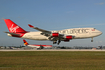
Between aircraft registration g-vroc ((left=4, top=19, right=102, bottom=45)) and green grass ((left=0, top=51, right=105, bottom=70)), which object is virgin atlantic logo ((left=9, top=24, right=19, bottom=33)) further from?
green grass ((left=0, top=51, right=105, bottom=70))

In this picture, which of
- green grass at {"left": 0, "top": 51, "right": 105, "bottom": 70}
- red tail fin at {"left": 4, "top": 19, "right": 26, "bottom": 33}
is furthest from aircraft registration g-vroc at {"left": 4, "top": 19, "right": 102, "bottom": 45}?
green grass at {"left": 0, "top": 51, "right": 105, "bottom": 70}

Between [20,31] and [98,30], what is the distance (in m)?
30.7

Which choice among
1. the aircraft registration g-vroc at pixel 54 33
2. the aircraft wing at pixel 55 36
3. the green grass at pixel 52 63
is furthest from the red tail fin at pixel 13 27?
the green grass at pixel 52 63

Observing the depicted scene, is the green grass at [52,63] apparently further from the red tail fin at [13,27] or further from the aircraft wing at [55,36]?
the red tail fin at [13,27]

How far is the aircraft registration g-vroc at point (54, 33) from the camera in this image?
5572 centimetres

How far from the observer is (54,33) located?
190 feet

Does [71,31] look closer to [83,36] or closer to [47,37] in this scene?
[83,36]

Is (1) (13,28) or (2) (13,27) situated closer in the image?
(1) (13,28)

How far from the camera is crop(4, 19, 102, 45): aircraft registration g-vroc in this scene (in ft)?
183

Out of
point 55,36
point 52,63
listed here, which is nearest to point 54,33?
point 55,36

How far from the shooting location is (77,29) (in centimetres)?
5647

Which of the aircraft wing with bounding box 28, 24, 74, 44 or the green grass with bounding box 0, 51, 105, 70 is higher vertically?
the aircraft wing with bounding box 28, 24, 74, 44

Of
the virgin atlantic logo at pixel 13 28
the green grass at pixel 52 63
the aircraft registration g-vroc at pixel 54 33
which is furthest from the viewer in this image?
the virgin atlantic logo at pixel 13 28

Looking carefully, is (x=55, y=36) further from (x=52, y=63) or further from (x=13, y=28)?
(x=52, y=63)
